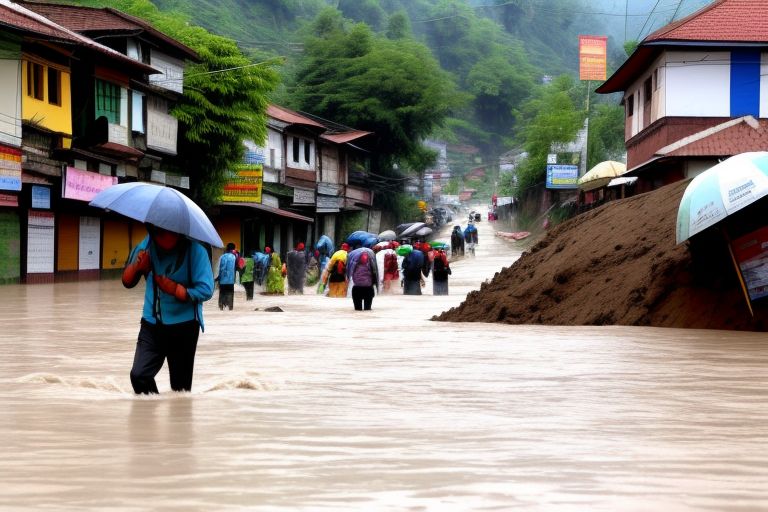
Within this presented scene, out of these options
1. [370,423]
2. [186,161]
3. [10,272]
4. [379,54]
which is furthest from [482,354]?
[379,54]

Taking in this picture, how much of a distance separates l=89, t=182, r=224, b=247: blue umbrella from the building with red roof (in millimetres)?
Result: 26021

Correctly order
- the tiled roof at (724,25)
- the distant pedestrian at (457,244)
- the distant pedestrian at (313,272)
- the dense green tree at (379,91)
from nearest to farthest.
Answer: the tiled roof at (724,25) → the distant pedestrian at (313,272) → the distant pedestrian at (457,244) → the dense green tree at (379,91)

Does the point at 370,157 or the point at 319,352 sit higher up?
the point at 370,157

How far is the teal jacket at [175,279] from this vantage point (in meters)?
8.50

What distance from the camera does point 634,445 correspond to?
→ 6.99m

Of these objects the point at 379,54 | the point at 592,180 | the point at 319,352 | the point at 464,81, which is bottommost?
the point at 319,352

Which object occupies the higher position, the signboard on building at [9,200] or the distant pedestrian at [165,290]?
the signboard on building at [9,200]

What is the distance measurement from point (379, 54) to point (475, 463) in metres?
65.7

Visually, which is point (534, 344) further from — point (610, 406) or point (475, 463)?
point (475, 463)

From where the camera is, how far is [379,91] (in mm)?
70188

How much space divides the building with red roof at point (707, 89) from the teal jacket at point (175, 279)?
26.0m

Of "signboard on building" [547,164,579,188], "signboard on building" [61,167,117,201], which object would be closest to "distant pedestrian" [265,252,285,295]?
"signboard on building" [61,167,117,201]

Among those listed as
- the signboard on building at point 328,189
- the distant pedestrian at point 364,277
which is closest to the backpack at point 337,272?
the distant pedestrian at point 364,277

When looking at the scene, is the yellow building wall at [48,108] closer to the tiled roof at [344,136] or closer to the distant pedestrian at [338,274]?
the distant pedestrian at [338,274]
